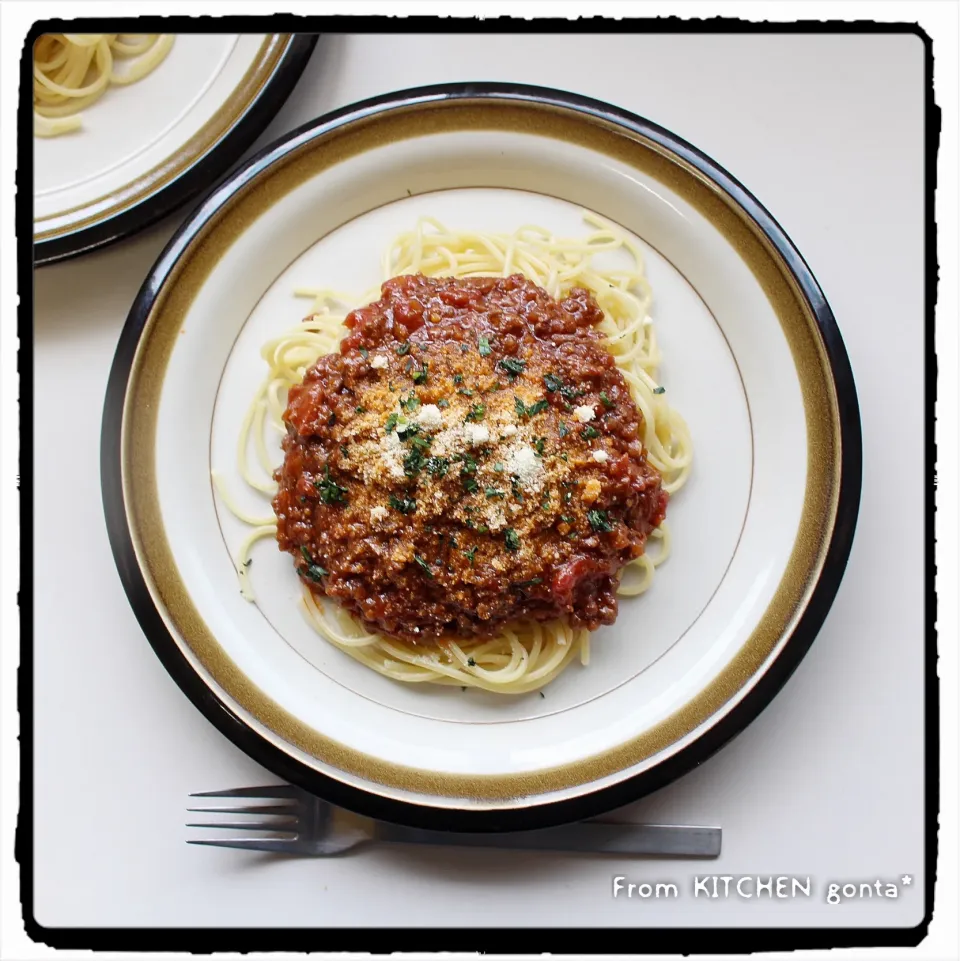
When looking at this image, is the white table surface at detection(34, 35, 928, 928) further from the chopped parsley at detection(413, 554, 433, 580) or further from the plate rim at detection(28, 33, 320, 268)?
the chopped parsley at detection(413, 554, 433, 580)

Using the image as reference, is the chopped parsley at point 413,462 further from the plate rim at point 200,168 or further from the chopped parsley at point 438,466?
the plate rim at point 200,168

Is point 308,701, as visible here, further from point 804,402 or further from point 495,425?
point 804,402

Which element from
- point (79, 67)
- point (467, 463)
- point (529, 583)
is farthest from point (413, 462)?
point (79, 67)

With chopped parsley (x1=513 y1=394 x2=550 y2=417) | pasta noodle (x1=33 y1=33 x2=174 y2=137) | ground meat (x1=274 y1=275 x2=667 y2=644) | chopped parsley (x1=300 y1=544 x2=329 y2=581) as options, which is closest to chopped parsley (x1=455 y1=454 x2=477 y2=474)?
ground meat (x1=274 y1=275 x2=667 y2=644)

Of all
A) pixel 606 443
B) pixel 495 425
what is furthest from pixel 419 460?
pixel 606 443

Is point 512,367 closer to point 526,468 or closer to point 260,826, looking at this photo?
point 526,468

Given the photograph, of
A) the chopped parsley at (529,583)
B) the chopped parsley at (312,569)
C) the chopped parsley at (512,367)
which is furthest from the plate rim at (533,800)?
the chopped parsley at (512,367)
